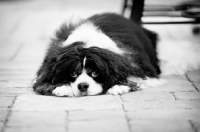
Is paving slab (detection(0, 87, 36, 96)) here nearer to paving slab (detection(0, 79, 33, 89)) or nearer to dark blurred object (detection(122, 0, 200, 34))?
paving slab (detection(0, 79, 33, 89))

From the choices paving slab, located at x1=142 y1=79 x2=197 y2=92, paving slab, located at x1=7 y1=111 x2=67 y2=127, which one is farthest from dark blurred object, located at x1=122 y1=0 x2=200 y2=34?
paving slab, located at x1=7 y1=111 x2=67 y2=127

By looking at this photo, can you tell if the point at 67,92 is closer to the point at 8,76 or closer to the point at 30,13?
the point at 8,76

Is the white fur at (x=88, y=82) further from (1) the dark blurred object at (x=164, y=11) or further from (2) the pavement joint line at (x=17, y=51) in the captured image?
(1) the dark blurred object at (x=164, y=11)

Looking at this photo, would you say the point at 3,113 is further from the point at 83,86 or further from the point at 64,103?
the point at 83,86

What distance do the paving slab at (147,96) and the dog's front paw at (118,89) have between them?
0.07 metres

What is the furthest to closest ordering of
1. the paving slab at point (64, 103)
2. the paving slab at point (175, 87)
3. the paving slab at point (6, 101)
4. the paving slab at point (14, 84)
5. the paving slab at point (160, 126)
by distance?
the paving slab at point (14, 84) → the paving slab at point (175, 87) → the paving slab at point (6, 101) → the paving slab at point (64, 103) → the paving slab at point (160, 126)

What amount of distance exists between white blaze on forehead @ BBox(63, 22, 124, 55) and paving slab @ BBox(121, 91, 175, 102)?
1.87 feet

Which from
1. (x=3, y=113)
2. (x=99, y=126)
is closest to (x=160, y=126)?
(x=99, y=126)

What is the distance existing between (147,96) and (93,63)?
67 cm

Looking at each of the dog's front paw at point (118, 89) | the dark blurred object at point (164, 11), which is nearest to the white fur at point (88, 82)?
the dog's front paw at point (118, 89)

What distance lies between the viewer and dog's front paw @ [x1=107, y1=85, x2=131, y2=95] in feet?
13.0

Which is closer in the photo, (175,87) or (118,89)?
(118,89)

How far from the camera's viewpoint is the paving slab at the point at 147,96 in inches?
149

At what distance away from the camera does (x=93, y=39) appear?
414cm
